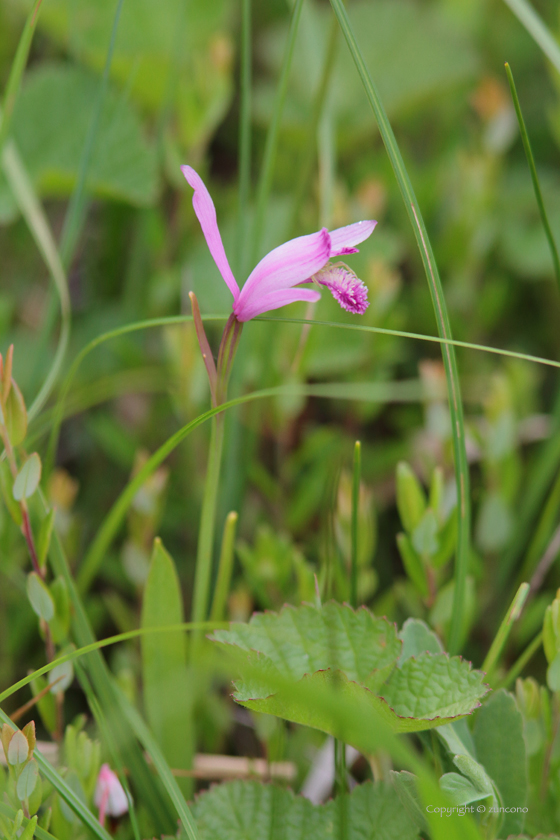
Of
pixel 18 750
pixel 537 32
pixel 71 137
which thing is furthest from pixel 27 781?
pixel 71 137

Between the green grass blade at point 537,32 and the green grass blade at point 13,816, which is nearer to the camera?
the green grass blade at point 13,816

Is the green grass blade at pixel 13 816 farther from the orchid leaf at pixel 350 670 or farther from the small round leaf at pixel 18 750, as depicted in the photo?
the orchid leaf at pixel 350 670

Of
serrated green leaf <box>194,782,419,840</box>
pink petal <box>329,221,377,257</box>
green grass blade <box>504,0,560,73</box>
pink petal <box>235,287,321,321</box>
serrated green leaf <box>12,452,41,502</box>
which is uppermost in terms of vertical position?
green grass blade <box>504,0,560,73</box>

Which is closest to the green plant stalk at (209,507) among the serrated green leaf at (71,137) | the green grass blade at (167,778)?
the green grass blade at (167,778)

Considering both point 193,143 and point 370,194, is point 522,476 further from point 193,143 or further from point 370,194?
point 193,143

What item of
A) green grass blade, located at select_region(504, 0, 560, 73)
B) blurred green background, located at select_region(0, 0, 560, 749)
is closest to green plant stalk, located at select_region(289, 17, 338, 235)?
blurred green background, located at select_region(0, 0, 560, 749)

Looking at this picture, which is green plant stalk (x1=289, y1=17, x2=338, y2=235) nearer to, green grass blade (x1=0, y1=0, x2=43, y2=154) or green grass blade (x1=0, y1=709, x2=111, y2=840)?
green grass blade (x1=0, y1=0, x2=43, y2=154)

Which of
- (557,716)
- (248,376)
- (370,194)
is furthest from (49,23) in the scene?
(557,716)
